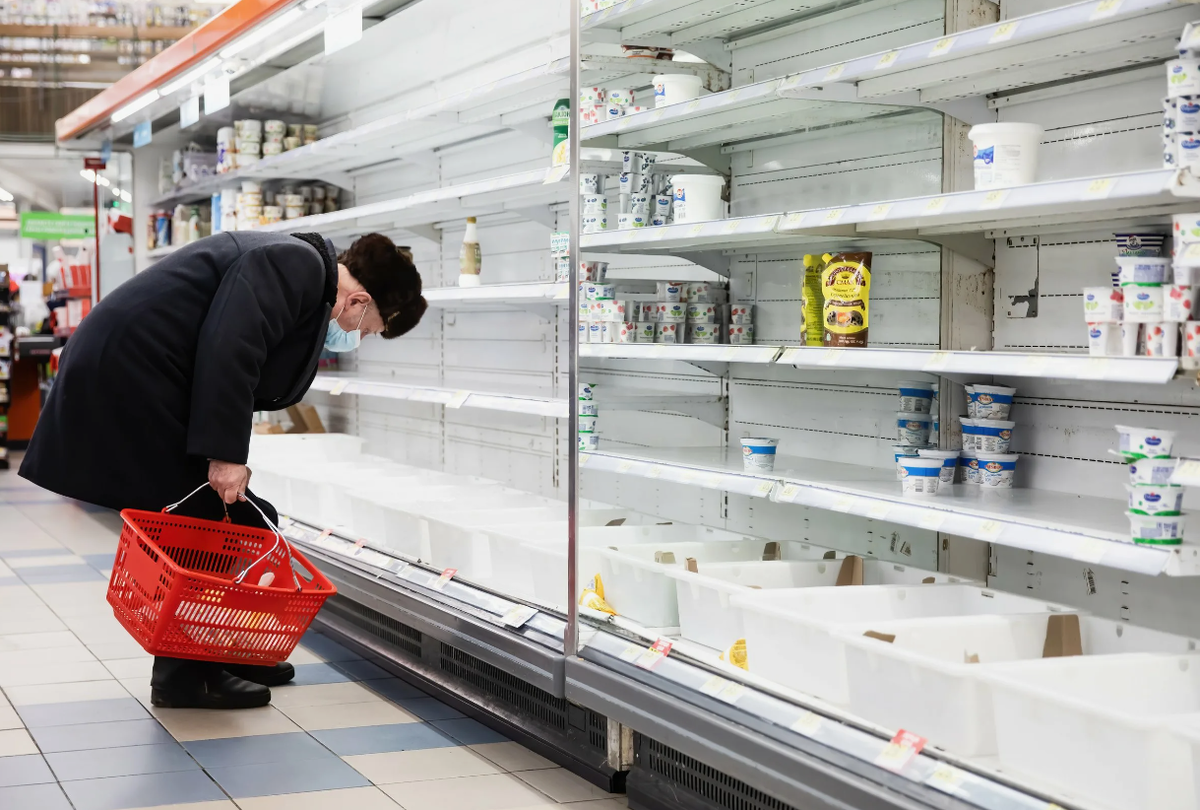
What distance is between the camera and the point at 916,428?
9.98ft

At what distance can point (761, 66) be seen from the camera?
12.4 ft

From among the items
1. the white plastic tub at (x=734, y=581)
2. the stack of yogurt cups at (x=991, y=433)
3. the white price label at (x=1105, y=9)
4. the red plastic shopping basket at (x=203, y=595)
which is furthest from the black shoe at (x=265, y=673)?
the white price label at (x=1105, y=9)

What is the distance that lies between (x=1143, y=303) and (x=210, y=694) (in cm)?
288

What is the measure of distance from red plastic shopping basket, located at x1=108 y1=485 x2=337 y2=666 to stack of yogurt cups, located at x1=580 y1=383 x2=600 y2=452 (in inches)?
33.0

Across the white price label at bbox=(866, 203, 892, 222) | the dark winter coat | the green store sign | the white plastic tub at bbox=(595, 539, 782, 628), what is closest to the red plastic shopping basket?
the dark winter coat

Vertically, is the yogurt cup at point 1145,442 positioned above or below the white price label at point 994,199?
below

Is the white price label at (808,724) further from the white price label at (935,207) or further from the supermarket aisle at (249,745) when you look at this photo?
the white price label at (935,207)

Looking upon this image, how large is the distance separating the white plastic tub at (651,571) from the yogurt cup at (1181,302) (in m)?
1.48

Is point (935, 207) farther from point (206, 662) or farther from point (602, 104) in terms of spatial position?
point (206, 662)

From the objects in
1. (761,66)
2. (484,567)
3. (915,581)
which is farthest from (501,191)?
(915,581)

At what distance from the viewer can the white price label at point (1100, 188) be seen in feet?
6.66

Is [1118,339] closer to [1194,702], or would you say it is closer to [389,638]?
[1194,702]

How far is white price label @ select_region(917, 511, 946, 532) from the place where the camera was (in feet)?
8.00

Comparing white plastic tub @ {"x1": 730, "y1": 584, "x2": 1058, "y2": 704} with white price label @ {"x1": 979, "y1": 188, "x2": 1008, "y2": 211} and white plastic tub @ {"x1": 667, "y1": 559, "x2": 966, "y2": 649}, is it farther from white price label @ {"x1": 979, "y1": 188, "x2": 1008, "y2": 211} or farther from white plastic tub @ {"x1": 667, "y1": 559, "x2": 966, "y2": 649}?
white price label @ {"x1": 979, "y1": 188, "x2": 1008, "y2": 211}
